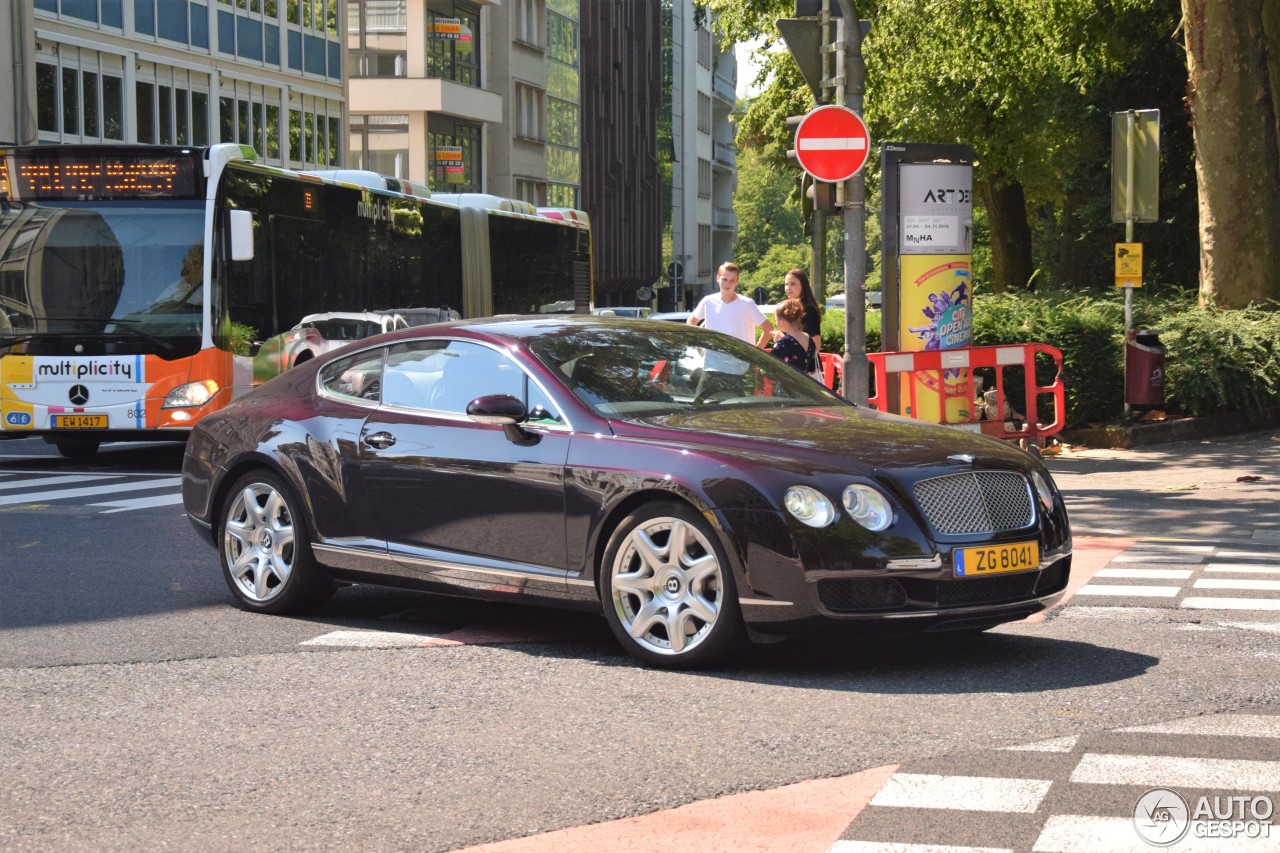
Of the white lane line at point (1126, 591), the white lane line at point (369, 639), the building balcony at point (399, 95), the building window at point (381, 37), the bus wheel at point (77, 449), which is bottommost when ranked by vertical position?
the bus wheel at point (77, 449)

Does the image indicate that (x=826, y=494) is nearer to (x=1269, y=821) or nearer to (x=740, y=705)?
(x=740, y=705)

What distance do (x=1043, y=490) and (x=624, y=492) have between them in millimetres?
1686

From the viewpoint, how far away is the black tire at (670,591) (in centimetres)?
729

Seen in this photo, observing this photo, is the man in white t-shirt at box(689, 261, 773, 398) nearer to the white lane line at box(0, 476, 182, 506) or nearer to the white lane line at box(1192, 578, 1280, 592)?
the white lane line at box(0, 476, 182, 506)

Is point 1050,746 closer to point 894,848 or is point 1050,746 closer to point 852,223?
point 894,848

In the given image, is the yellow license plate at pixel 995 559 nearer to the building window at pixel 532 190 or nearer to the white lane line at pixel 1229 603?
the white lane line at pixel 1229 603

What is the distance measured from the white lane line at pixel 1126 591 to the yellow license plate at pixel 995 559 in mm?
2338

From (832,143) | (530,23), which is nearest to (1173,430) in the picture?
(832,143)

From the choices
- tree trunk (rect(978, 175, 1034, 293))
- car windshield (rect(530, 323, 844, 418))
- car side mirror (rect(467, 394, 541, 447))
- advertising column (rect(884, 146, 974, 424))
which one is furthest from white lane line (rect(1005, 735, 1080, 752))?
tree trunk (rect(978, 175, 1034, 293))

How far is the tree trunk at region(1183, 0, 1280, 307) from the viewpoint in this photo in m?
21.4

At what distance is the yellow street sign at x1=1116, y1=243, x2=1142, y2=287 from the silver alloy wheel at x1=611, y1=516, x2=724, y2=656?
12.3 meters

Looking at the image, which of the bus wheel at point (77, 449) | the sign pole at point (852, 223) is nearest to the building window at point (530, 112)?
the bus wheel at point (77, 449)

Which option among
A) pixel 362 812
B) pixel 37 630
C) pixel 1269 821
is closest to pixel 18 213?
pixel 37 630

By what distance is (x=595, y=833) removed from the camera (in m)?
5.13
